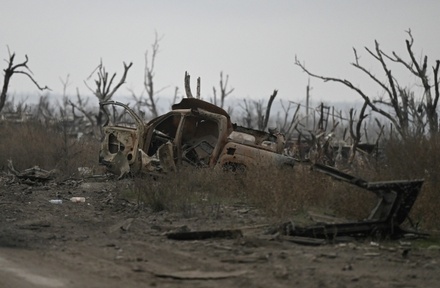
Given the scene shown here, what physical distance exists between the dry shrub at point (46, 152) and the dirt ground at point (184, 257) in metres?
8.37

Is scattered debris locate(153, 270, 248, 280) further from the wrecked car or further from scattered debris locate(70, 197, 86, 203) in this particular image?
scattered debris locate(70, 197, 86, 203)

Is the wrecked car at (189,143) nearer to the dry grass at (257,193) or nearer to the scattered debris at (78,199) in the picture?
the dry grass at (257,193)

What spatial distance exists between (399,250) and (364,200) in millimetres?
1764

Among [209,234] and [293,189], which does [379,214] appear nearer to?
[293,189]

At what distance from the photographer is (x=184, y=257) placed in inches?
327

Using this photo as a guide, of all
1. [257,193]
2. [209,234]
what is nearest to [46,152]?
[257,193]

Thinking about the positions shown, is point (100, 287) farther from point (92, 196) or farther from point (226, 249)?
point (92, 196)

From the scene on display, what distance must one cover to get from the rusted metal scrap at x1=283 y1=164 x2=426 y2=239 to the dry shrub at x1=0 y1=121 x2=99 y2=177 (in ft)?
36.1

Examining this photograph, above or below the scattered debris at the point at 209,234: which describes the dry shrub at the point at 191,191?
above

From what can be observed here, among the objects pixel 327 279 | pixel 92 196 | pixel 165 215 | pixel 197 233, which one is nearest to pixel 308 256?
pixel 327 279

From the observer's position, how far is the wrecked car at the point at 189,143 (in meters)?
14.1

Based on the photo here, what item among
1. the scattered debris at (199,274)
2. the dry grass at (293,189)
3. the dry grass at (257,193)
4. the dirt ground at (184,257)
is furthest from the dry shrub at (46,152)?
the scattered debris at (199,274)

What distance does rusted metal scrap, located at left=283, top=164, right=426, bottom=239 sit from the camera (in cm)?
919

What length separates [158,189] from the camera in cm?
1266
